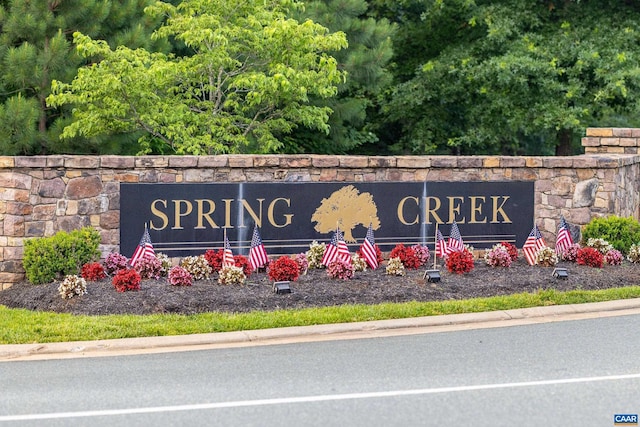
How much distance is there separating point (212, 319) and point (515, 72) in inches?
453

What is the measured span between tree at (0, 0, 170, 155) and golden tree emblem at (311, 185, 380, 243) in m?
4.93

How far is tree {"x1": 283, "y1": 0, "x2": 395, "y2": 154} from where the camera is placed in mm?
20125

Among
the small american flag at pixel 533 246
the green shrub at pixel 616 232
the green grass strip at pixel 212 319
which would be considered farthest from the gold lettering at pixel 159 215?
the green shrub at pixel 616 232

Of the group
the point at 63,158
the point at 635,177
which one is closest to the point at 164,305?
the point at 63,158

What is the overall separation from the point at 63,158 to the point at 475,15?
11.4m

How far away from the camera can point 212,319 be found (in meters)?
11.4

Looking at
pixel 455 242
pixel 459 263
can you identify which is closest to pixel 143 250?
pixel 459 263

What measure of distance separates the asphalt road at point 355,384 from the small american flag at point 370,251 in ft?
10.3

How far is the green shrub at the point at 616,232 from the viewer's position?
49.8 feet

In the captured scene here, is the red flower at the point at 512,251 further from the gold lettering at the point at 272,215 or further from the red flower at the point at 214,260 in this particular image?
the red flower at the point at 214,260

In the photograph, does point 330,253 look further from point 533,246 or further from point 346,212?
point 533,246

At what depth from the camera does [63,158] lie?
14.0m

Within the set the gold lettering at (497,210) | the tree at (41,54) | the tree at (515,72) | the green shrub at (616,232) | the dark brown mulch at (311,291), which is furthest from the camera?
the tree at (515,72)

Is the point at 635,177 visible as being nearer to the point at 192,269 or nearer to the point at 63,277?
the point at 192,269
